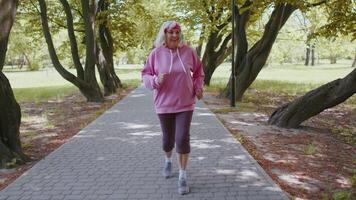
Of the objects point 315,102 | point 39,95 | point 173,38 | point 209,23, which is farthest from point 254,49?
point 39,95

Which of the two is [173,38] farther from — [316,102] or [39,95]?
[39,95]

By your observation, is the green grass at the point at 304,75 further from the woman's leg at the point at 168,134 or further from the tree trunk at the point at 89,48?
the woman's leg at the point at 168,134

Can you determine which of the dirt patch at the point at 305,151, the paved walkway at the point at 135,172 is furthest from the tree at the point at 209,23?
the paved walkway at the point at 135,172

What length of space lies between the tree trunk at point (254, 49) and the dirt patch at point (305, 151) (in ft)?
8.19

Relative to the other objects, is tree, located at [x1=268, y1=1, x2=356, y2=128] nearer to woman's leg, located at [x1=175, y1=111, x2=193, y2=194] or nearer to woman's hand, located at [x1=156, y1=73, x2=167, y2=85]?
woman's leg, located at [x1=175, y1=111, x2=193, y2=194]

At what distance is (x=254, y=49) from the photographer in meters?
16.0

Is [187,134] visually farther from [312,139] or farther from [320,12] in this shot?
[320,12]

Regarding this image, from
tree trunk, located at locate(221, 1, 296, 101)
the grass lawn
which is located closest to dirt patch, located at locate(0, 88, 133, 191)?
the grass lawn

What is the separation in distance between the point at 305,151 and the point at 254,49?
834 cm

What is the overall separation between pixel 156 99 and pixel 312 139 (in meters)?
4.88

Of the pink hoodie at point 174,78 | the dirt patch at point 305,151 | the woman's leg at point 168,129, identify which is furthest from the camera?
the dirt patch at point 305,151

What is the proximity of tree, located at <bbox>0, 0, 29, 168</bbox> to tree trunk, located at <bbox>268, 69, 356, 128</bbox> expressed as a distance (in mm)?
6024

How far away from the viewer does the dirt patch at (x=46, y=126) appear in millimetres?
7609

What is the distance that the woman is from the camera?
550 centimetres
